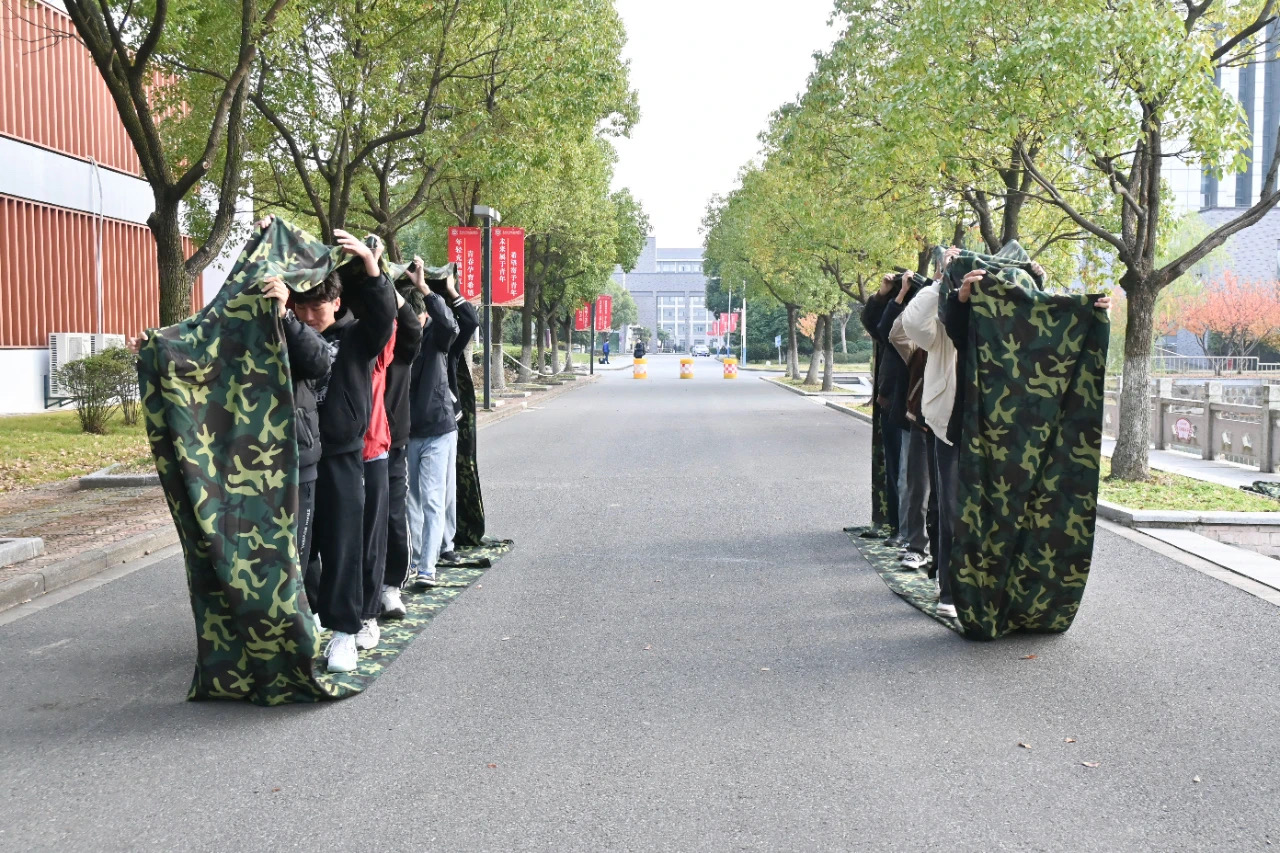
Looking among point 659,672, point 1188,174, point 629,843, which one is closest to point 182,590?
point 659,672

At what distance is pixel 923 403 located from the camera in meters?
6.81

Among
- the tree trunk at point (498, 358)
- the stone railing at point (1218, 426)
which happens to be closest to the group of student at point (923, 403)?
the stone railing at point (1218, 426)

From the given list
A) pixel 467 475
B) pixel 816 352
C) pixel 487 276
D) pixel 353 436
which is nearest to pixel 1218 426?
pixel 467 475

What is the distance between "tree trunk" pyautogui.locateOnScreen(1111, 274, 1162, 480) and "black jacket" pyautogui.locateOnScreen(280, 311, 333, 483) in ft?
33.6

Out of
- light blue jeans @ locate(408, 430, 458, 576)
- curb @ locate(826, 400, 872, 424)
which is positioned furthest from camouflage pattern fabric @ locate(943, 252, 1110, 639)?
curb @ locate(826, 400, 872, 424)

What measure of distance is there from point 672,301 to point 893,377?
168112 millimetres

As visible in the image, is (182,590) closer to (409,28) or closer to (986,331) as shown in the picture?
(986,331)

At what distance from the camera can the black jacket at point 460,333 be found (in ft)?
24.3

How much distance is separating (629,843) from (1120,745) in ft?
7.00

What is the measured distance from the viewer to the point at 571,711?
508 centimetres

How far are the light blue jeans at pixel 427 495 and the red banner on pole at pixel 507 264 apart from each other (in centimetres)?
2091

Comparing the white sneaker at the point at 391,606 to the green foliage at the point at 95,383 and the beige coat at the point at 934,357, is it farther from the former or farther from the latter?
the green foliage at the point at 95,383

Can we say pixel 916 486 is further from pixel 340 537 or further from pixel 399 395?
pixel 340 537

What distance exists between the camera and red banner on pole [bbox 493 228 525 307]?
28.1 metres
